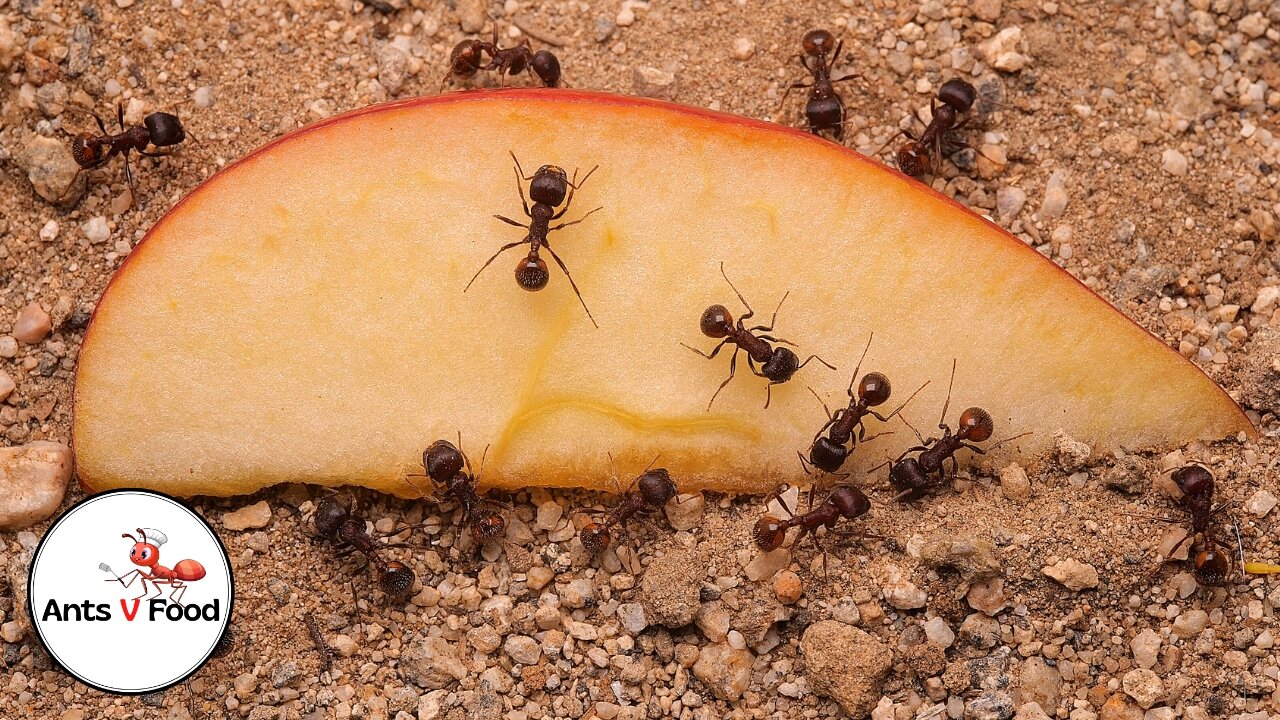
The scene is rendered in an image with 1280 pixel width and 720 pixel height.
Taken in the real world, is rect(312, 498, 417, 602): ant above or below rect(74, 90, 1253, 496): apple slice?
below

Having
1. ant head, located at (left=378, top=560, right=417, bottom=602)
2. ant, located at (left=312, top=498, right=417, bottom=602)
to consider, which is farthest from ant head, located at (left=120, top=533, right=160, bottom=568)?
ant head, located at (left=378, top=560, right=417, bottom=602)

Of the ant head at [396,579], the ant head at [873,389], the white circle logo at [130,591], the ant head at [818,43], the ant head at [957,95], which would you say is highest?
the ant head at [818,43]

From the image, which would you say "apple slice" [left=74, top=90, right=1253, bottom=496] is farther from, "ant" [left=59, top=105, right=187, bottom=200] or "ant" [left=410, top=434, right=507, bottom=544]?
"ant" [left=59, top=105, right=187, bottom=200]

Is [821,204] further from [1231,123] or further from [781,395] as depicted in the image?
[1231,123]

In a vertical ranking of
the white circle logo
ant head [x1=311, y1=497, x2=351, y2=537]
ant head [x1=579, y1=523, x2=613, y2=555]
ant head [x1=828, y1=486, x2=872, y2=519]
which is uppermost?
ant head [x1=828, y1=486, x2=872, y2=519]

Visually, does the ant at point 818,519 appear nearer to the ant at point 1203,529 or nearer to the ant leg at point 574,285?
the ant leg at point 574,285

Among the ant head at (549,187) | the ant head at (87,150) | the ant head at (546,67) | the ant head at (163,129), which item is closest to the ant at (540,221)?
the ant head at (549,187)

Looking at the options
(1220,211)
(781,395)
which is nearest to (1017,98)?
(1220,211)
